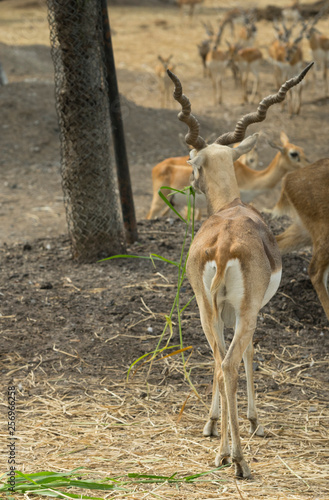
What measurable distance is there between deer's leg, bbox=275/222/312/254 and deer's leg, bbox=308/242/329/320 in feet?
1.09

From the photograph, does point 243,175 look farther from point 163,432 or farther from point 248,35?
point 248,35

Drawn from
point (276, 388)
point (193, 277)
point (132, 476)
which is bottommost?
point (276, 388)

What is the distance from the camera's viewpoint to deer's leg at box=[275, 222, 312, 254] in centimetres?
572

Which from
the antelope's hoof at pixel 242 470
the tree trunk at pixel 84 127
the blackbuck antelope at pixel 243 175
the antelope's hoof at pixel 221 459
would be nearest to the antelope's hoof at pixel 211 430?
the antelope's hoof at pixel 221 459

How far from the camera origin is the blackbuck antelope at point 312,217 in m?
5.38

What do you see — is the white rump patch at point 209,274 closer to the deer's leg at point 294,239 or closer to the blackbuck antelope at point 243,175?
the deer's leg at point 294,239

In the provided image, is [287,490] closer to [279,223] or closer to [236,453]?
[236,453]

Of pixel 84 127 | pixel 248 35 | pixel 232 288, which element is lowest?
pixel 232 288

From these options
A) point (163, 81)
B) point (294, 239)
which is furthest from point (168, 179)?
point (163, 81)

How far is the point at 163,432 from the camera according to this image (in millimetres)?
3879

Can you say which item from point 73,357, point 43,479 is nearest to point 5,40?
point 73,357

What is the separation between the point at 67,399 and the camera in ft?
14.0

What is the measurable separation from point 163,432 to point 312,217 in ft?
7.94

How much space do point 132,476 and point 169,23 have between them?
2365 cm
